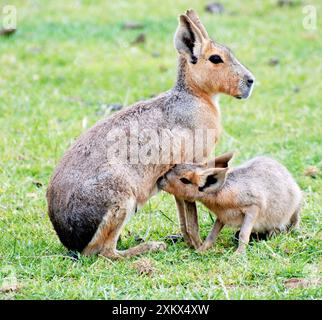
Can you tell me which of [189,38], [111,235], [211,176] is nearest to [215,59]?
[189,38]

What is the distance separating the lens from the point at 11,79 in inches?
385

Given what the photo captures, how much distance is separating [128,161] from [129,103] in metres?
3.67

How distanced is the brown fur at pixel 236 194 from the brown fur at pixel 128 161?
15cm

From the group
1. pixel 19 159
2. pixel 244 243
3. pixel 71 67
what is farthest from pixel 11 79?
pixel 244 243

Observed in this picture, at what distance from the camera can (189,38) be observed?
19.1ft

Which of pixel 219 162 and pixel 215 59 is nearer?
pixel 219 162

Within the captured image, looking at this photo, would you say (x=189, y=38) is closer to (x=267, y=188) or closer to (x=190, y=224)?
(x=267, y=188)

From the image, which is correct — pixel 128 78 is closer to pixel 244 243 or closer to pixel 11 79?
pixel 11 79

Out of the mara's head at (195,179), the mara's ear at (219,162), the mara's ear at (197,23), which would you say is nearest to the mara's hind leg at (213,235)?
the mara's head at (195,179)

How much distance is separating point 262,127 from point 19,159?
246 centimetres

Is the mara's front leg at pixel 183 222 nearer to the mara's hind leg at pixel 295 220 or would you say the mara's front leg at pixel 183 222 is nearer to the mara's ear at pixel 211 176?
the mara's ear at pixel 211 176

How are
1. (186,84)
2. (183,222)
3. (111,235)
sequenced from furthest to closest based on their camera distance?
(186,84), (183,222), (111,235)

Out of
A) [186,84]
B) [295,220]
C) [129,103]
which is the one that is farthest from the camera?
[129,103]

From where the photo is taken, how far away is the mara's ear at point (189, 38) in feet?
18.8
